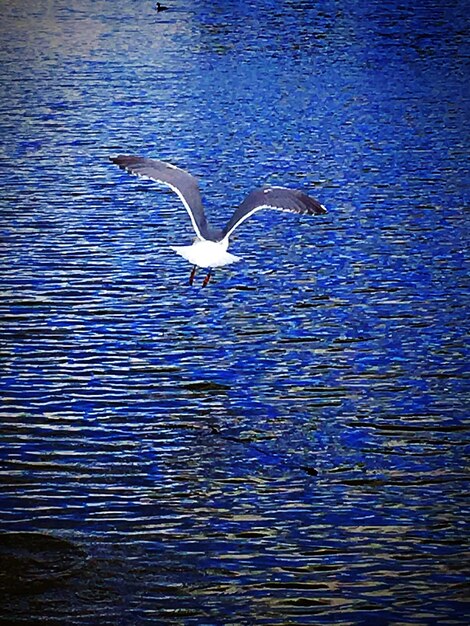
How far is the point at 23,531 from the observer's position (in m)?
12.5

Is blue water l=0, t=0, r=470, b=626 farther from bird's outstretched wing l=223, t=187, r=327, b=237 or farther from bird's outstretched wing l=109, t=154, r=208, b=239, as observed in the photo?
bird's outstretched wing l=223, t=187, r=327, b=237

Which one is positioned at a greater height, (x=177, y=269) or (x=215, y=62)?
(x=215, y=62)

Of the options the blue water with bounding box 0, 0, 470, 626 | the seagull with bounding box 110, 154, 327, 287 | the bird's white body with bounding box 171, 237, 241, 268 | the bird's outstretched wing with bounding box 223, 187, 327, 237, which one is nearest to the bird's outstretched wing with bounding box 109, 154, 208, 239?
the seagull with bounding box 110, 154, 327, 287

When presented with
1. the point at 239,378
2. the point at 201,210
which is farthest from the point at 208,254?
the point at 239,378

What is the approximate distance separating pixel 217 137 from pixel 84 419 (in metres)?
21.6

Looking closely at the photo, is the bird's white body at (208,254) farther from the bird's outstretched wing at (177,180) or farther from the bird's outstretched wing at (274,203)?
the bird's outstretched wing at (177,180)

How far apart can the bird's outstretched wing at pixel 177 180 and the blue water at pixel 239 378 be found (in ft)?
5.51

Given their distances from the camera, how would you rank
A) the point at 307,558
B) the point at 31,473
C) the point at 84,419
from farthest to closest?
the point at 84,419 < the point at 31,473 < the point at 307,558

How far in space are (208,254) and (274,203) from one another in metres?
0.96

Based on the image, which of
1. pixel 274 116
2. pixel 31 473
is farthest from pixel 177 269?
pixel 274 116

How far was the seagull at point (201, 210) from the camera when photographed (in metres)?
16.7

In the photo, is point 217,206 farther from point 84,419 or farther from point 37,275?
point 84,419

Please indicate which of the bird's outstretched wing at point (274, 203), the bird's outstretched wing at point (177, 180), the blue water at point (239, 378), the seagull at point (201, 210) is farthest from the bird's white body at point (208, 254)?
the blue water at point (239, 378)

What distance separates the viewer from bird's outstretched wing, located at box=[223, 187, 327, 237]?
1677 centimetres
